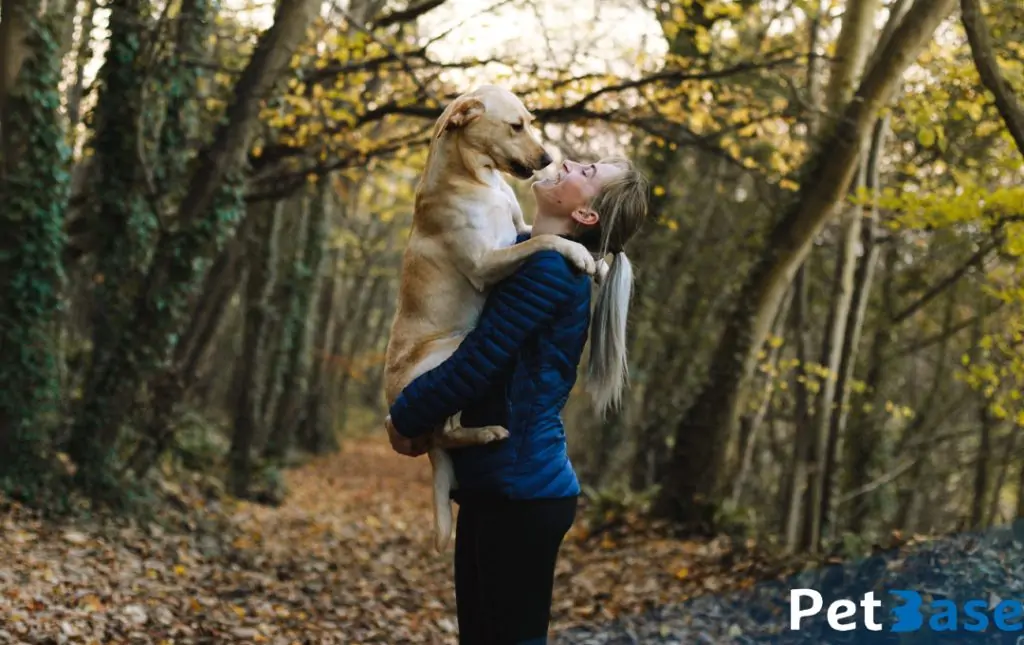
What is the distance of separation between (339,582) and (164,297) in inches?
113

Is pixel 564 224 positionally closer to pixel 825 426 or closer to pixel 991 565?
pixel 991 565

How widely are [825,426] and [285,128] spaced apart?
635cm

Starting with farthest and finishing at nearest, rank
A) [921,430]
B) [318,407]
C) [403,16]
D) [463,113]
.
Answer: [318,407]
[921,430]
[403,16]
[463,113]

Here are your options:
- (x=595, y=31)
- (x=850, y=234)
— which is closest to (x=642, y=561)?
(x=850, y=234)

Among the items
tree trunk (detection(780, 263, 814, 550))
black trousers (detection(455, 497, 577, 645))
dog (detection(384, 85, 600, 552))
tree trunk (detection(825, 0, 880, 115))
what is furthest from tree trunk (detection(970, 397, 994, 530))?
black trousers (detection(455, 497, 577, 645))

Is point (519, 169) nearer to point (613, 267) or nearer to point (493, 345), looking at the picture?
point (613, 267)

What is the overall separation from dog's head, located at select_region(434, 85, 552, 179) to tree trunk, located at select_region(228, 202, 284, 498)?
1154cm

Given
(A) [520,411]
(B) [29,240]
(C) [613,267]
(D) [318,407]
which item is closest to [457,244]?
(C) [613,267]

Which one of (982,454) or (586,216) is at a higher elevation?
(586,216)

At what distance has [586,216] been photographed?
3.29 m

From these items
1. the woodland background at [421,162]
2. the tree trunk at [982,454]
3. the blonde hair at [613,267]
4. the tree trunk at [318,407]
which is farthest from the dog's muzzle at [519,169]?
the tree trunk at [318,407]

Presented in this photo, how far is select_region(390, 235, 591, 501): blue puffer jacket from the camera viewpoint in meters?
3.03

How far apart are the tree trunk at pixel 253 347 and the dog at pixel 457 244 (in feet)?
37.6

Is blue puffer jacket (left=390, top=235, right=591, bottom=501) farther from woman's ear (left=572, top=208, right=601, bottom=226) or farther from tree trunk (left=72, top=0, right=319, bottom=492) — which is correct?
tree trunk (left=72, top=0, right=319, bottom=492)
